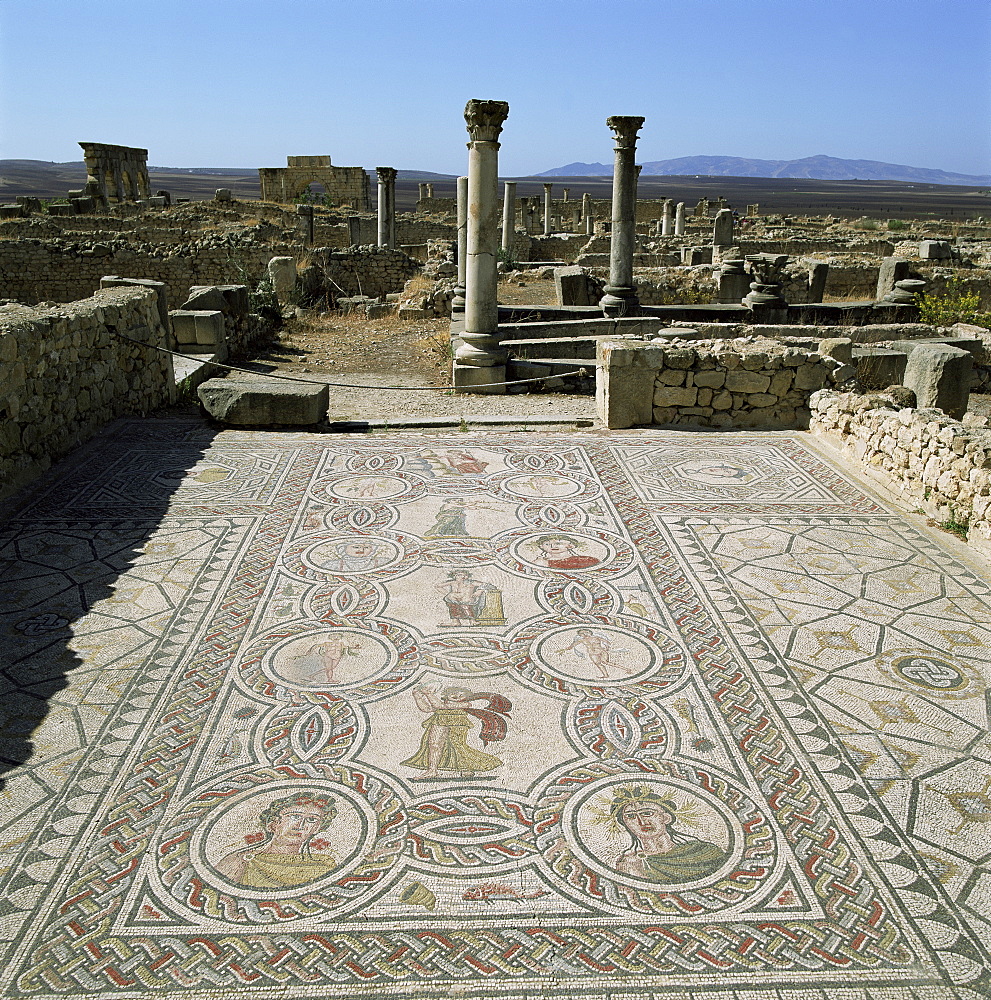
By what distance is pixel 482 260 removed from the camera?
9750 millimetres

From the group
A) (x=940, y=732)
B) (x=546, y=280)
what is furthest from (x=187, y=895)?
(x=546, y=280)

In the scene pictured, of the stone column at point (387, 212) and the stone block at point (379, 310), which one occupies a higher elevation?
the stone column at point (387, 212)

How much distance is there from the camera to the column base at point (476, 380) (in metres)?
9.82

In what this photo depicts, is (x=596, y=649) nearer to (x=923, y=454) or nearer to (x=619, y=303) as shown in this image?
(x=923, y=454)

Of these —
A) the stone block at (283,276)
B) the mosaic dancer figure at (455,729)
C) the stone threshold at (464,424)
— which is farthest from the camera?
the stone block at (283,276)

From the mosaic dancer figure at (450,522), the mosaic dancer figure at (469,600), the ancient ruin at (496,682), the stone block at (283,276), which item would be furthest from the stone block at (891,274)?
the mosaic dancer figure at (469,600)

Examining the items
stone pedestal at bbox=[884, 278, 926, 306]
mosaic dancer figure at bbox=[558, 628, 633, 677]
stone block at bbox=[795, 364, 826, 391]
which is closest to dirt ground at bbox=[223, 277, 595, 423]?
stone block at bbox=[795, 364, 826, 391]

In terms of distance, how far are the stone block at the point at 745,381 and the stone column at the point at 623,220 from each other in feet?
18.7

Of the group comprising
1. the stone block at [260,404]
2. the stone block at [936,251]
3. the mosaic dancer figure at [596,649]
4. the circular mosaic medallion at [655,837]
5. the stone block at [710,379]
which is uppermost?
the stone block at [936,251]

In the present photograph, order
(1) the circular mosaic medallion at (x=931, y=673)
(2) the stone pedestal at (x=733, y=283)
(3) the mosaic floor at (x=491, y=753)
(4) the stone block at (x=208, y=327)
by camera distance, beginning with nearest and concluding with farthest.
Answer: (3) the mosaic floor at (x=491, y=753), (1) the circular mosaic medallion at (x=931, y=673), (4) the stone block at (x=208, y=327), (2) the stone pedestal at (x=733, y=283)

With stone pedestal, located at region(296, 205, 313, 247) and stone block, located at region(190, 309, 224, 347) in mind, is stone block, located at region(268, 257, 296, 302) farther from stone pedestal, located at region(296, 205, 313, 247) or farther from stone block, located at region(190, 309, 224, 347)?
stone pedestal, located at region(296, 205, 313, 247)

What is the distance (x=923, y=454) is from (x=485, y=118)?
602cm

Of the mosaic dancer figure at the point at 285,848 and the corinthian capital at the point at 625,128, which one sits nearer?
the mosaic dancer figure at the point at 285,848

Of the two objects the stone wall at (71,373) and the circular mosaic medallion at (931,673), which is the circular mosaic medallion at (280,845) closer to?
the circular mosaic medallion at (931,673)
